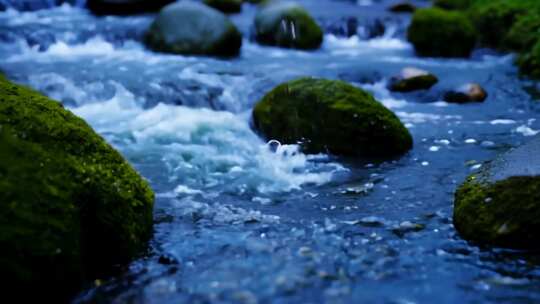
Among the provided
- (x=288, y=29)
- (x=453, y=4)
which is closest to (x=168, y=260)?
(x=288, y=29)

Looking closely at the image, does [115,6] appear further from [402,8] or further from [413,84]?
[413,84]

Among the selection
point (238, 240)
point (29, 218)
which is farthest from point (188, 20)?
point (29, 218)

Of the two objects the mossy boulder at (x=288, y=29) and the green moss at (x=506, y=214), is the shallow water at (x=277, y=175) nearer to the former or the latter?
the green moss at (x=506, y=214)

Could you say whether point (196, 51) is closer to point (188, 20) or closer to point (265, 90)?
point (188, 20)

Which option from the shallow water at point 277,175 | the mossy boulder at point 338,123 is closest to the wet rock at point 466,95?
the shallow water at point 277,175

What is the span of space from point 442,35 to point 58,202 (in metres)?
11.2

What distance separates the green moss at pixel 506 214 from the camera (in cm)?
380

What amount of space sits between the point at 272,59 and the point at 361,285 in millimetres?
9085

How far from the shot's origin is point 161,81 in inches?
380

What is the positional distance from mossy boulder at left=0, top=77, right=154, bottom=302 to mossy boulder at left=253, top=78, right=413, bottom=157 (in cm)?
280

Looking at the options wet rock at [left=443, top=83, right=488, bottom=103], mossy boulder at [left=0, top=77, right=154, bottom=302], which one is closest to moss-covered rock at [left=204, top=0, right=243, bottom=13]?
wet rock at [left=443, top=83, right=488, bottom=103]

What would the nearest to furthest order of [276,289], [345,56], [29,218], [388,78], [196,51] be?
[29,218] < [276,289] < [388,78] < [196,51] < [345,56]

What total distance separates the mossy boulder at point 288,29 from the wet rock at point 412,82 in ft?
13.0

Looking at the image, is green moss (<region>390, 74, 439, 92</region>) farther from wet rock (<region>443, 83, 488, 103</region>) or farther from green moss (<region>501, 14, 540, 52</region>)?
green moss (<region>501, 14, 540, 52</region>)
